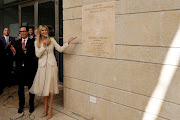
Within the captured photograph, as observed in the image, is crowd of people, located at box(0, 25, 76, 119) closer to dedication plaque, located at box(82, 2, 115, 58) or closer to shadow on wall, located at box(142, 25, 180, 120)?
dedication plaque, located at box(82, 2, 115, 58)

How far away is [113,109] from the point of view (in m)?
3.81

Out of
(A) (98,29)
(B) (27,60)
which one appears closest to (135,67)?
(A) (98,29)

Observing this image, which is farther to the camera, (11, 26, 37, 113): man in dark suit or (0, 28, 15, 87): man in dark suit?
(0, 28, 15, 87): man in dark suit

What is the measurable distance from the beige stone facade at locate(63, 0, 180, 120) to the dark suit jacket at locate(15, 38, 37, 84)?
1141 millimetres

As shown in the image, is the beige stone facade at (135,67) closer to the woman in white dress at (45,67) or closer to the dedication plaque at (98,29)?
the dedication plaque at (98,29)

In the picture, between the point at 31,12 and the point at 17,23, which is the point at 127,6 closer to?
the point at 31,12

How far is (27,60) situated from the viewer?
15.4 ft

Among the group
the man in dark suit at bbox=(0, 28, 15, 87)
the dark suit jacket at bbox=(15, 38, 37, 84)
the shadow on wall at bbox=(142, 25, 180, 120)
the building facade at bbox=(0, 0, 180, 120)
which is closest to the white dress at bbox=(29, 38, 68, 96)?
the dark suit jacket at bbox=(15, 38, 37, 84)

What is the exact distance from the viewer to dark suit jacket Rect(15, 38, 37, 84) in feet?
15.3

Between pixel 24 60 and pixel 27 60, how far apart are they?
7cm

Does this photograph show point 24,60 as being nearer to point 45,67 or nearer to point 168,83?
point 45,67

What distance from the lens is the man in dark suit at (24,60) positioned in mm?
4656

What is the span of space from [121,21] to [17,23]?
787cm

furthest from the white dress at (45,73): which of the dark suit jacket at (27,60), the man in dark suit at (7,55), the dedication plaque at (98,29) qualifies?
the man in dark suit at (7,55)
